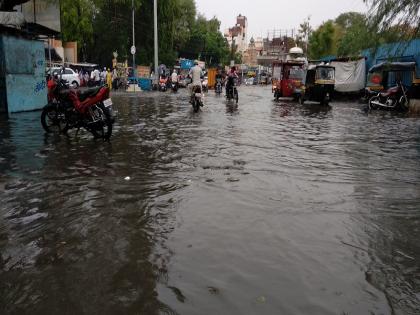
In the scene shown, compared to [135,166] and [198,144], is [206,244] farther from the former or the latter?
[198,144]

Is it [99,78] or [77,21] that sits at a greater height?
[77,21]

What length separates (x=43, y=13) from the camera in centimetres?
1656

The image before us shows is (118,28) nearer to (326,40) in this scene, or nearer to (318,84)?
(326,40)

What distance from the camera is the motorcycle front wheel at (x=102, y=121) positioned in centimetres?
948

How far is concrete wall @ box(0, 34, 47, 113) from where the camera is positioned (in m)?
14.1

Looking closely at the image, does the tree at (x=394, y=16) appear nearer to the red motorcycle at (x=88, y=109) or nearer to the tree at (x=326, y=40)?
the red motorcycle at (x=88, y=109)

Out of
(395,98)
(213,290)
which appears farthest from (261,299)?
(395,98)

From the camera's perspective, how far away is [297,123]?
45.1 ft

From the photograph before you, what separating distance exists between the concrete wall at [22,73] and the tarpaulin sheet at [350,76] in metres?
19.1

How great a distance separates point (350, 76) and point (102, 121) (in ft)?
74.4

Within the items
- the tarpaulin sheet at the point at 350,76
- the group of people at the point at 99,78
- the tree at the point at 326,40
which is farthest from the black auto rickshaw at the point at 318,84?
the tree at the point at 326,40

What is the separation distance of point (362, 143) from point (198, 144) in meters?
3.68

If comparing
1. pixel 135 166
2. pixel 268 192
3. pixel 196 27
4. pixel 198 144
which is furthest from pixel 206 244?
pixel 196 27

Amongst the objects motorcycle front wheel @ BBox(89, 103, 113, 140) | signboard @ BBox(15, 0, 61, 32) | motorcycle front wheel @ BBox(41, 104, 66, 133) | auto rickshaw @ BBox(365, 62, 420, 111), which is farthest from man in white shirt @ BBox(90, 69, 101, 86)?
motorcycle front wheel @ BBox(89, 103, 113, 140)
